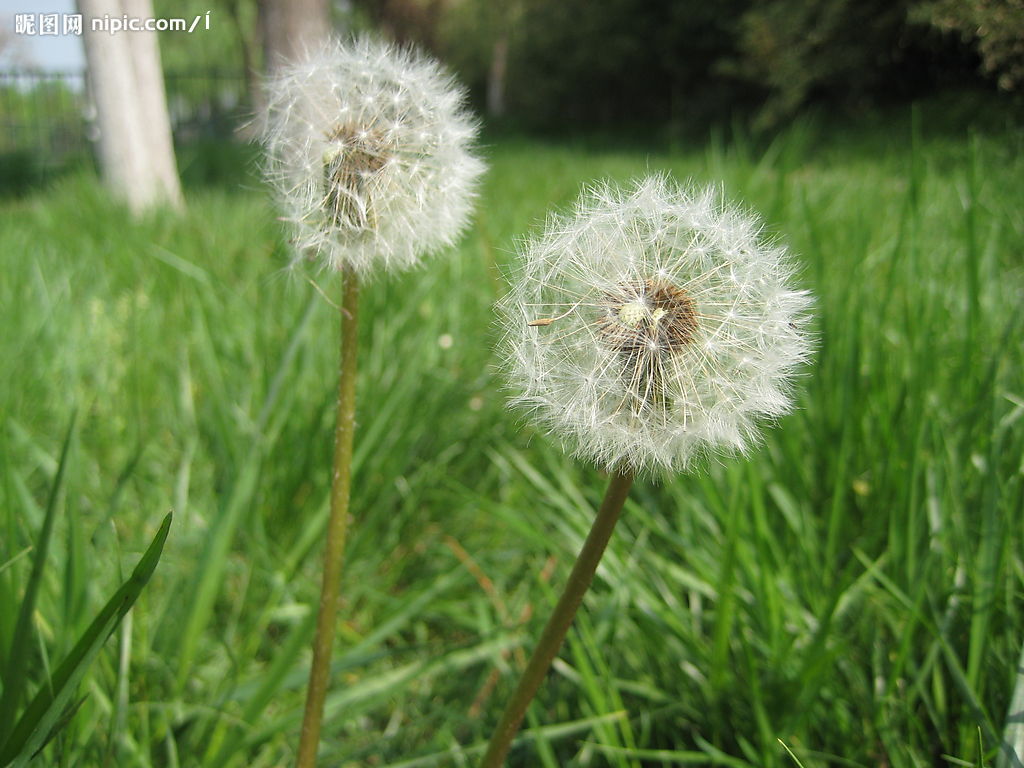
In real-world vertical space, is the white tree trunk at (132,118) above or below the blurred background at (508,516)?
above

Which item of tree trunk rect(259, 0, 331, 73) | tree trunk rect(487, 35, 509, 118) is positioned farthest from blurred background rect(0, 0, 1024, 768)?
tree trunk rect(487, 35, 509, 118)

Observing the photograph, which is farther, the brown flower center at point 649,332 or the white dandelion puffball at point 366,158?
the white dandelion puffball at point 366,158

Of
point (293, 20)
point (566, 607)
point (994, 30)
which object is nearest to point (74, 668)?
point (566, 607)

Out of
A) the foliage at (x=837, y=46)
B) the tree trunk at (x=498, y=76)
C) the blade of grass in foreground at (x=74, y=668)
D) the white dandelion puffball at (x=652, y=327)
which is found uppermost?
the tree trunk at (x=498, y=76)

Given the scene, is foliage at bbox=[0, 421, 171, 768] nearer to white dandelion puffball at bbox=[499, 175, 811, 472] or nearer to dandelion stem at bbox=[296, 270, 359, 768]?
dandelion stem at bbox=[296, 270, 359, 768]

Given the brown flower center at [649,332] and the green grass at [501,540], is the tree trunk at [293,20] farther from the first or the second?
the brown flower center at [649,332]

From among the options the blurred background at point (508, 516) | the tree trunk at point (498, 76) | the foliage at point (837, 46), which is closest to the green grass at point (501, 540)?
the blurred background at point (508, 516)
